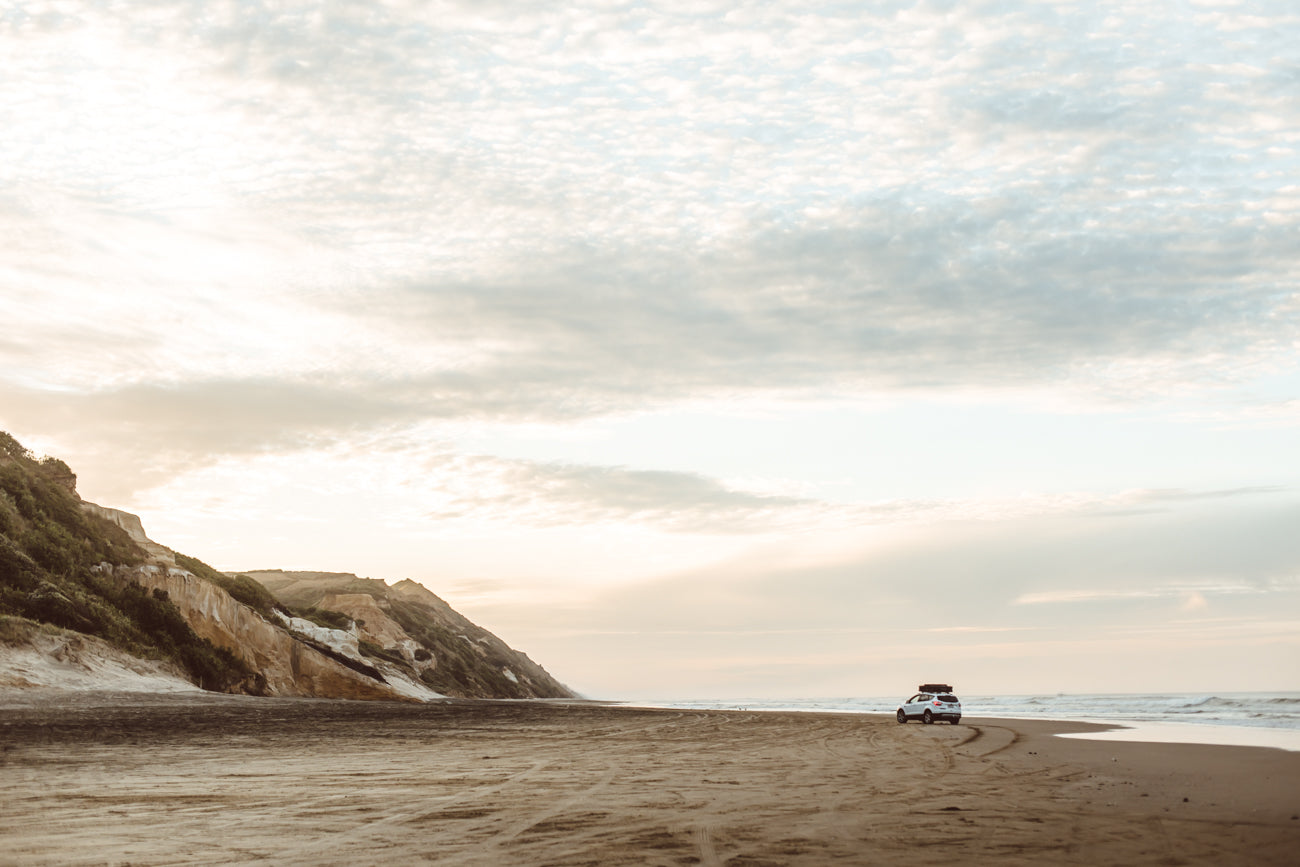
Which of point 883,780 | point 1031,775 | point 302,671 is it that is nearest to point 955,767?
point 1031,775

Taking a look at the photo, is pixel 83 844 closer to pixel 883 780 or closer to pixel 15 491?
pixel 883 780

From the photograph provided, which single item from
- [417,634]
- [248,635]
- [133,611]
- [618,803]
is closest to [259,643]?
[248,635]

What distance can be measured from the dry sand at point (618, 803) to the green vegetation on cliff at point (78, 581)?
2598 centimetres

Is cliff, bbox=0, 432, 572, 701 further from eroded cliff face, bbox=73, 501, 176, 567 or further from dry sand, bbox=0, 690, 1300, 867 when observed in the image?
dry sand, bbox=0, 690, 1300, 867

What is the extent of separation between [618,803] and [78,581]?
49968 millimetres

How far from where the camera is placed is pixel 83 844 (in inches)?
328

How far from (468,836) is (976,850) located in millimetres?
4834

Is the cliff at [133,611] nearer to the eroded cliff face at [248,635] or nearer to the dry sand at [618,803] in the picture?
the eroded cliff face at [248,635]

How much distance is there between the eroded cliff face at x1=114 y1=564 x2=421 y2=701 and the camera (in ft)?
180

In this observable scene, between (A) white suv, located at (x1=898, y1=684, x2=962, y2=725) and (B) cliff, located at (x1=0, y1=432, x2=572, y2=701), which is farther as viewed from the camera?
(B) cliff, located at (x1=0, y1=432, x2=572, y2=701)

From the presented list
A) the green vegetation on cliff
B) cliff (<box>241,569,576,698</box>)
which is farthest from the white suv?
cliff (<box>241,569,576,698</box>)

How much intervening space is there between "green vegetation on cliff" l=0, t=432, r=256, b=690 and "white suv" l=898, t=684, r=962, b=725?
37314 millimetres

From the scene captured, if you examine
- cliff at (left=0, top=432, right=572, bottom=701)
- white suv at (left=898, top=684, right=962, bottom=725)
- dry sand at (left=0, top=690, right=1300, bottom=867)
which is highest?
cliff at (left=0, top=432, right=572, bottom=701)

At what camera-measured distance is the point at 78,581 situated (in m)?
50.8
